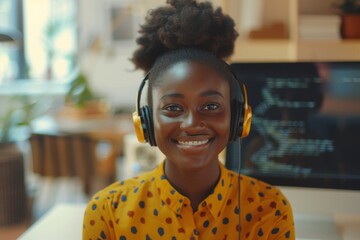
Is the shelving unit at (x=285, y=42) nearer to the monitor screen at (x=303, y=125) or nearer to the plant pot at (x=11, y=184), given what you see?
the monitor screen at (x=303, y=125)

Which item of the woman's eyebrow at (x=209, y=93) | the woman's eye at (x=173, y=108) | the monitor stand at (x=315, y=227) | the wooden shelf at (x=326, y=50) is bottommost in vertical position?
the monitor stand at (x=315, y=227)

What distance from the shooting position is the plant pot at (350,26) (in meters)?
1.44

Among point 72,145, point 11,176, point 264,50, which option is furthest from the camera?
point 72,145

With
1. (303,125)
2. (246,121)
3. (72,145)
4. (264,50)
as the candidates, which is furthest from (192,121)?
(72,145)

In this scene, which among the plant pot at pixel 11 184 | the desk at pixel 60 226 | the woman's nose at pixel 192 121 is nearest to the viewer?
the woman's nose at pixel 192 121

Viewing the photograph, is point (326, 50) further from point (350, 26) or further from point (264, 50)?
point (264, 50)

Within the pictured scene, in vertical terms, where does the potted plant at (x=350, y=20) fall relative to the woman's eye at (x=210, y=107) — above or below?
above

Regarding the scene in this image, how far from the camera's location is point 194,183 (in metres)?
0.89

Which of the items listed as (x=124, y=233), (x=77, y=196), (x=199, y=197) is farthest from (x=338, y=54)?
(x=77, y=196)

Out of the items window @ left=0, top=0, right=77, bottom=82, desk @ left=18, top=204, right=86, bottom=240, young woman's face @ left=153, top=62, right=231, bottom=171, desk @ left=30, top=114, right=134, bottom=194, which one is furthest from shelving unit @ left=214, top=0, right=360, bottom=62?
window @ left=0, top=0, right=77, bottom=82

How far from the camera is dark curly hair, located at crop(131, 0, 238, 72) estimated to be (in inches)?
33.2

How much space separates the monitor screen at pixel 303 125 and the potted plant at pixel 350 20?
285 mm

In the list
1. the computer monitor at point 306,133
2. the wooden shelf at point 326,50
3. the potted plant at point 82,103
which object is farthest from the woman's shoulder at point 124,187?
the potted plant at point 82,103

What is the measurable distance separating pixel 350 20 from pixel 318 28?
98 millimetres
